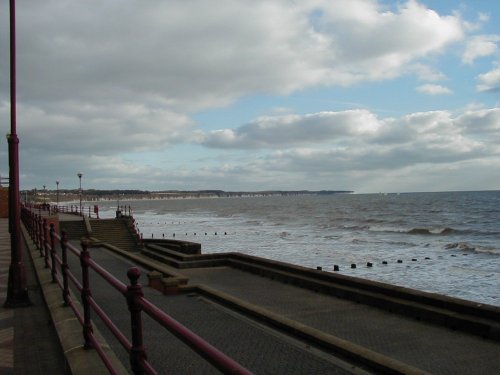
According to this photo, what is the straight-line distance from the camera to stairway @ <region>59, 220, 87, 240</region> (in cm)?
3028

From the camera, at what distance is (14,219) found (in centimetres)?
809

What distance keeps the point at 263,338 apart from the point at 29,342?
312 cm

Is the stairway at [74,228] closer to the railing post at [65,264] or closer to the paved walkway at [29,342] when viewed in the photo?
the paved walkway at [29,342]

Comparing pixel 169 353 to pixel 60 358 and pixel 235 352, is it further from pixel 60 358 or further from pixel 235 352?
pixel 60 358

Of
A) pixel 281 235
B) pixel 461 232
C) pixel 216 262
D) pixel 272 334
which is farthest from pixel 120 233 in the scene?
pixel 461 232

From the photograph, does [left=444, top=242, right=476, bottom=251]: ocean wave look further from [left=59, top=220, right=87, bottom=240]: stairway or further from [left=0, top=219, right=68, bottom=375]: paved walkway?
[left=0, top=219, right=68, bottom=375]: paved walkway

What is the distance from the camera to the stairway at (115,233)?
99.8 ft

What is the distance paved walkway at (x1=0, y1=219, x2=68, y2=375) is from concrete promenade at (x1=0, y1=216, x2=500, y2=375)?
0.04 ft

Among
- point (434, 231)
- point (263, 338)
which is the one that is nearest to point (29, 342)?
point (263, 338)

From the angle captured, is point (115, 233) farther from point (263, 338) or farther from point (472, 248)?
point (263, 338)

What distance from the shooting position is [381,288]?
10.6m

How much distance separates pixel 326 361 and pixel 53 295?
13.1ft

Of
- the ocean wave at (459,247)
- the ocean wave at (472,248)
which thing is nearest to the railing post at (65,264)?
the ocean wave at (472,248)

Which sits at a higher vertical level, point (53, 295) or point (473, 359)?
point (53, 295)
